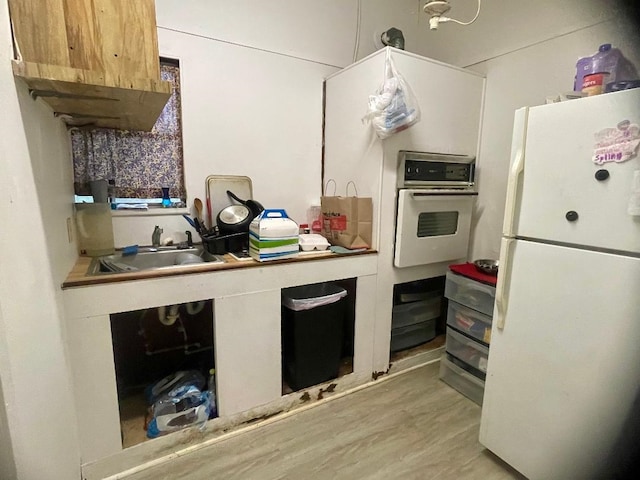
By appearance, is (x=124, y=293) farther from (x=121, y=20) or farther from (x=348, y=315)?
(x=348, y=315)

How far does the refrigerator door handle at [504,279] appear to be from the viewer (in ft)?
4.48

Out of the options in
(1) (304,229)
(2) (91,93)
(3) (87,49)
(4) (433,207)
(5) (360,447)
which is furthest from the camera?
(1) (304,229)

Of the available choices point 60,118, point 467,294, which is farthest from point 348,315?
point 60,118

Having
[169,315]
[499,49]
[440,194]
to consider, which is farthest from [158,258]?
[499,49]

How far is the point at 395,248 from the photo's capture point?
2020 millimetres

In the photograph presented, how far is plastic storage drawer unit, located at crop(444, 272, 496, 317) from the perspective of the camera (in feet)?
6.01

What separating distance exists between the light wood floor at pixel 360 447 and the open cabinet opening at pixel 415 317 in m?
0.45

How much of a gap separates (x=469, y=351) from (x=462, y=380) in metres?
0.19

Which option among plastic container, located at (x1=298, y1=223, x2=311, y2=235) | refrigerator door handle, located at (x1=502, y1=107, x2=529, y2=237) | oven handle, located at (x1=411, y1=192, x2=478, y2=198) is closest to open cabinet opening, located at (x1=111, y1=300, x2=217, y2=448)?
plastic container, located at (x1=298, y1=223, x2=311, y2=235)

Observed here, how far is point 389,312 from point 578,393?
1.06 metres

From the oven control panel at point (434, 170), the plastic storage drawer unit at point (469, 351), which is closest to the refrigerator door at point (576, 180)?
the oven control panel at point (434, 170)

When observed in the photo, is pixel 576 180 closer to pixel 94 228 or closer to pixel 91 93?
pixel 91 93

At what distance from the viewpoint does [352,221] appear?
76.4 inches

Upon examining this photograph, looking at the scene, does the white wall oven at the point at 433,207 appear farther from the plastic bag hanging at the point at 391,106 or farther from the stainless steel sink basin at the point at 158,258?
the stainless steel sink basin at the point at 158,258
